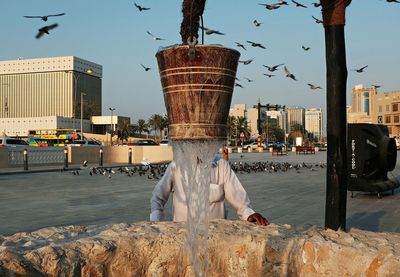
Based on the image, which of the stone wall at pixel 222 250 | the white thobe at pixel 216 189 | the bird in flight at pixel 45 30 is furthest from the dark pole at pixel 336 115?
the bird in flight at pixel 45 30

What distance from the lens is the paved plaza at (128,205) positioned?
831 cm

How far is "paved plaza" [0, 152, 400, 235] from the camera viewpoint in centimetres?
831

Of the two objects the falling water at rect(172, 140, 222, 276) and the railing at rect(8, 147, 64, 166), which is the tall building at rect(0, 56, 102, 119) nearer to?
the railing at rect(8, 147, 64, 166)

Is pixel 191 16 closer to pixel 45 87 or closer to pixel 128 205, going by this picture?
pixel 128 205

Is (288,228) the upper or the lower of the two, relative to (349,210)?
upper

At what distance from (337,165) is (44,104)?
5620 inches

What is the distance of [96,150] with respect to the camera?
32.4m

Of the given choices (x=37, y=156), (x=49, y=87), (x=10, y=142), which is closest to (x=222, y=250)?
(x=37, y=156)

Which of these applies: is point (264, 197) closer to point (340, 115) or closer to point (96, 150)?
point (340, 115)

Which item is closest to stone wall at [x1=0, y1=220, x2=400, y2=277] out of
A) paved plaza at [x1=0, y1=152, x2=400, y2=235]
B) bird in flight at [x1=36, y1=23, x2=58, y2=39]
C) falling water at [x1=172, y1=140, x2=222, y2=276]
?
falling water at [x1=172, y1=140, x2=222, y2=276]

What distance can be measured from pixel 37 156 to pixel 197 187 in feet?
88.2

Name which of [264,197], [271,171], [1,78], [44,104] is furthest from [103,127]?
[264,197]

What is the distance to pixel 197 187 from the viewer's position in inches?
128

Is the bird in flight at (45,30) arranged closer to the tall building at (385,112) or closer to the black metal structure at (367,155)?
the black metal structure at (367,155)
